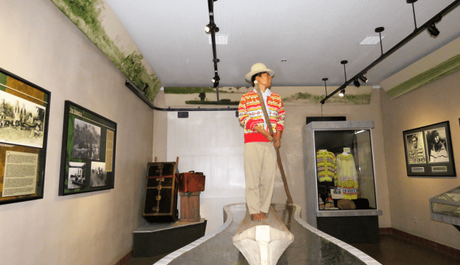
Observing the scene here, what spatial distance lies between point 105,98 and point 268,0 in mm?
2545

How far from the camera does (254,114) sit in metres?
2.55

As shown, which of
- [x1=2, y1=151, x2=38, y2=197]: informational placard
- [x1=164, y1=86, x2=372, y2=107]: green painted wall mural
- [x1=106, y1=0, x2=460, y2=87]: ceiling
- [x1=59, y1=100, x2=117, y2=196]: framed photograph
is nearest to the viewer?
[x1=2, y1=151, x2=38, y2=197]: informational placard

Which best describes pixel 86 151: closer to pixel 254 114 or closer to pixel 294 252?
pixel 254 114

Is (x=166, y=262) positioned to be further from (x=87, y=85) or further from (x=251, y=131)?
(x=87, y=85)

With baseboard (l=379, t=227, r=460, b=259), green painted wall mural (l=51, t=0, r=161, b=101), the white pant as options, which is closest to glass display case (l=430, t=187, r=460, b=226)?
baseboard (l=379, t=227, r=460, b=259)

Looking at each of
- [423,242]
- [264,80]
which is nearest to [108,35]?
[264,80]

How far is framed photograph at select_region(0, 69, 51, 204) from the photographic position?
2.04 metres

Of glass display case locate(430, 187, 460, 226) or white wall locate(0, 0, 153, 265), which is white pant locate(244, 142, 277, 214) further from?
glass display case locate(430, 187, 460, 226)

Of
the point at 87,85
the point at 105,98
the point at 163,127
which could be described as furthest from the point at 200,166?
the point at 87,85

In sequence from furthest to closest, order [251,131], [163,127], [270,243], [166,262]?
[163,127] < [251,131] < [166,262] < [270,243]

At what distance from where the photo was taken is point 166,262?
6.06ft

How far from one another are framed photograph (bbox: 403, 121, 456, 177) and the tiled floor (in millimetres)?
1342

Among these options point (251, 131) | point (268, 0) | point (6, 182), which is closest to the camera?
point (6, 182)

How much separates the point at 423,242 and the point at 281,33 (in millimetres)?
4694
